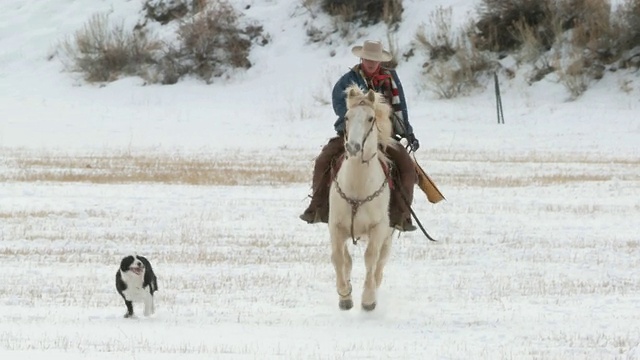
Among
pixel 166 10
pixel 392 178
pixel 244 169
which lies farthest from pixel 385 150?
pixel 166 10

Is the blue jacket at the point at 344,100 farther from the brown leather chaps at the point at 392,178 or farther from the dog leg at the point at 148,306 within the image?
the dog leg at the point at 148,306

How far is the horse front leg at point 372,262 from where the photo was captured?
371 inches

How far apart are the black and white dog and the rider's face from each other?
9.37ft

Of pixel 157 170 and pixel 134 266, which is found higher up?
pixel 134 266

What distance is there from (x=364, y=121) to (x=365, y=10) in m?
37.6

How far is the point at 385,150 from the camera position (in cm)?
984

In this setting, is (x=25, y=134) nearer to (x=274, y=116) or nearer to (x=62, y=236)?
(x=274, y=116)

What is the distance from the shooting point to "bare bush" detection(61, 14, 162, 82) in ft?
147

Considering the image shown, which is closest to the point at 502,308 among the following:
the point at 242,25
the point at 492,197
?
the point at 492,197

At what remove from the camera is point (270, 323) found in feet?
28.3

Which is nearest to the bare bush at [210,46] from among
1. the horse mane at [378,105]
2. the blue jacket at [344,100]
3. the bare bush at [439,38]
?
the bare bush at [439,38]

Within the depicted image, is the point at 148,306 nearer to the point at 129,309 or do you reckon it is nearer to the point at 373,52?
the point at 129,309

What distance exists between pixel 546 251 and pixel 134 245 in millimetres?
4955

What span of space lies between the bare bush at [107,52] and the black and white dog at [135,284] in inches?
1444
